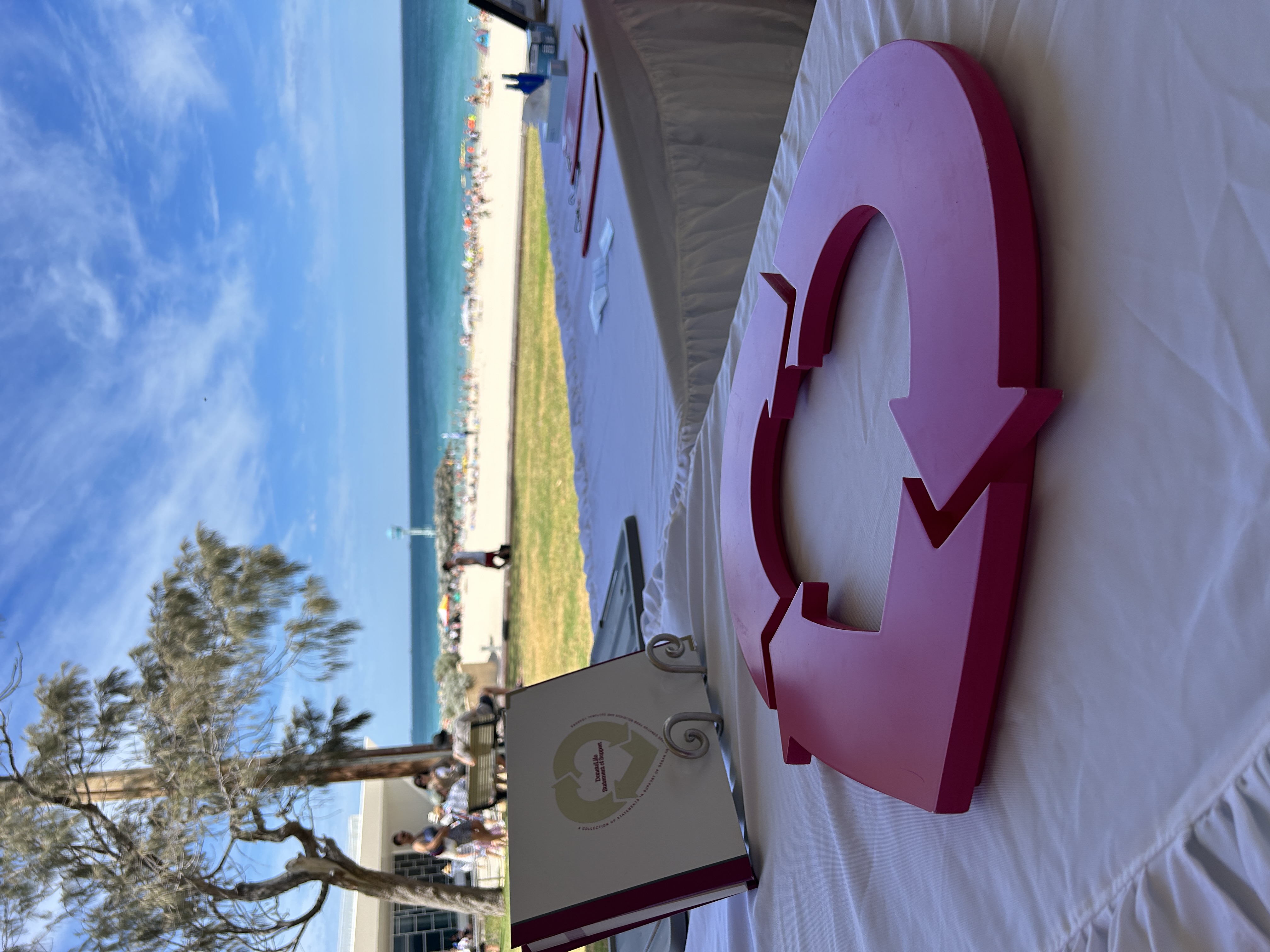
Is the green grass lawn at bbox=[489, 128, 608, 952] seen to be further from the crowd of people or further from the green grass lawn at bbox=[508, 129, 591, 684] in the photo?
the crowd of people

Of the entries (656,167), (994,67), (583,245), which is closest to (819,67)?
(994,67)

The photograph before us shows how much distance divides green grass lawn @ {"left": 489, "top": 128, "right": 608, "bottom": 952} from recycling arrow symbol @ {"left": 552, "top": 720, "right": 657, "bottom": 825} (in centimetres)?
387

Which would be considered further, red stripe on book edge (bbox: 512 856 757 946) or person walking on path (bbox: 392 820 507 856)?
person walking on path (bbox: 392 820 507 856)

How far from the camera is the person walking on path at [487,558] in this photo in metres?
7.94

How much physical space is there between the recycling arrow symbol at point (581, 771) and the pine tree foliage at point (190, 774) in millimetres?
2075

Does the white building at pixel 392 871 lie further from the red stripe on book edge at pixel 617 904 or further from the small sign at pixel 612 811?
the red stripe on book edge at pixel 617 904

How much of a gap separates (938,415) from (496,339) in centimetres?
1040

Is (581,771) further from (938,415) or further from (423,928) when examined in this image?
(423,928)

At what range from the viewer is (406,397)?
17.6 metres

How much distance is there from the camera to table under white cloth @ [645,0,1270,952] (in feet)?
1.33

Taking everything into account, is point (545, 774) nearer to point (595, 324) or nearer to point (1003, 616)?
point (1003, 616)

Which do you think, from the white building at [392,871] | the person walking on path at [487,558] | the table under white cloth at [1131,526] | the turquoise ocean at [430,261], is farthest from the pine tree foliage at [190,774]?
the turquoise ocean at [430,261]

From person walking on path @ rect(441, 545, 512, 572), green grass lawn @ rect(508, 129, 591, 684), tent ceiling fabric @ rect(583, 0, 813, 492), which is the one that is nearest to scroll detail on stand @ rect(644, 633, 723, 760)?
tent ceiling fabric @ rect(583, 0, 813, 492)

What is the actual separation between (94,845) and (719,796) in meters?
2.67
